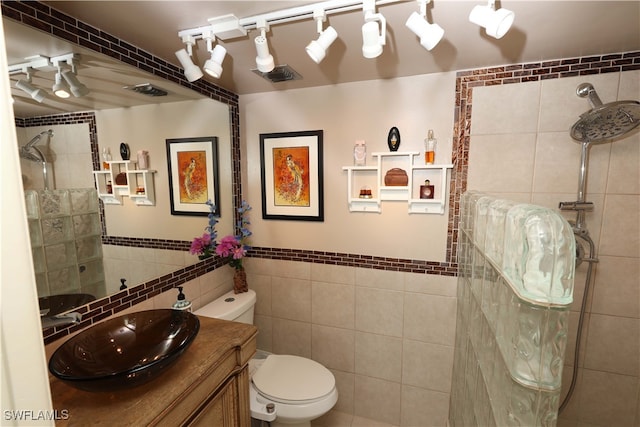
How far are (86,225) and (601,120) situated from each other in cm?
237

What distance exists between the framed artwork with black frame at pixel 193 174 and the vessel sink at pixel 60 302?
2.20 ft

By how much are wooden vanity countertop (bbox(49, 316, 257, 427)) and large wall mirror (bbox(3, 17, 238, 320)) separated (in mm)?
433

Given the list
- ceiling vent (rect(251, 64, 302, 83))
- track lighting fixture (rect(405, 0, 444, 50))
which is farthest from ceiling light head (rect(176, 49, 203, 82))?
track lighting fixture (rect(405, 0, 444, 50))

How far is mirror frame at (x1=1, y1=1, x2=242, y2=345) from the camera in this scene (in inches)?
41.3

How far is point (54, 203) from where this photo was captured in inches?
45.4

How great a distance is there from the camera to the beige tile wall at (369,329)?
1.81 metres

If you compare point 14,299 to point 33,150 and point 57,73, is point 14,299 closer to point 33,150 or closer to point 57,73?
point 33,150

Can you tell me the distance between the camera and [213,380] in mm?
1104

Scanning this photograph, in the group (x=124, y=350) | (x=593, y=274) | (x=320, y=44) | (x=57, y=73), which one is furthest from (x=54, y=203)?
(x=593, y=274)

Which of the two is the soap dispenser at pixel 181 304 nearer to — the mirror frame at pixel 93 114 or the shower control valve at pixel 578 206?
the mirror frame at pixel 93 114

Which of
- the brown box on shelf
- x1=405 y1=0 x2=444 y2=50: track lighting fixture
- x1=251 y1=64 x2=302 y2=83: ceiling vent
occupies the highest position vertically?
x1=251 y1=64 x2=302 y2=83: ceiling vent

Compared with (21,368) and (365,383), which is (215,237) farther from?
(21,368)

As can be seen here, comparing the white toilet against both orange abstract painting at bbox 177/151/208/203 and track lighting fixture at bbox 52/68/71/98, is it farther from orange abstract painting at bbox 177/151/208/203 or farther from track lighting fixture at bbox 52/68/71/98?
track lighting fixture at bbox 52/68/71/98

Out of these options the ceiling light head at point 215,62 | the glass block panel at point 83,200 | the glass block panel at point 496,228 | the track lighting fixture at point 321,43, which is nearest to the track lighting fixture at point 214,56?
the ceiling light head at point 215,62
